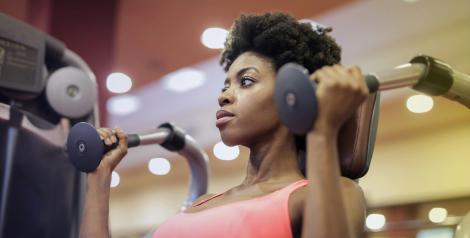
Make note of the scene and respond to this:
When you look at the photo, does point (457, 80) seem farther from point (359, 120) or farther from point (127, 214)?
point (127, 214)

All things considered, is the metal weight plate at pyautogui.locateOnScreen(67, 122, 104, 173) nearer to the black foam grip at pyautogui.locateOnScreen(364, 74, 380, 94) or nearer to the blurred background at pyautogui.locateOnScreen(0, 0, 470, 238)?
the black foam grip at pyautogui.locateOnScreen(364, 74, 380, 94)

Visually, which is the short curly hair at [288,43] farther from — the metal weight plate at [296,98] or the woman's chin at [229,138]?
the metal weight plate at [296,98]

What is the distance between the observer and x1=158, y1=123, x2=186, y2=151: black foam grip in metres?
1.32

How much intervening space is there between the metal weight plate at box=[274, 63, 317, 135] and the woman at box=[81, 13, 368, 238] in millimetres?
182

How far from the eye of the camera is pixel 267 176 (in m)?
1.01

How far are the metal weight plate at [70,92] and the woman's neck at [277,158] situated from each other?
61 centimetres

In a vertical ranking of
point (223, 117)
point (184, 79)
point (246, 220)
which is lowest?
point (246, 220)

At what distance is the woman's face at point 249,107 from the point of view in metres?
0.97

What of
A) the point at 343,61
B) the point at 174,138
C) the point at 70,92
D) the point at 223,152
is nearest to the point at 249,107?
the point at 174,138

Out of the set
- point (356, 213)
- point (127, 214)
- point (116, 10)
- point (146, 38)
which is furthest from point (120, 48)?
point (127, 214)

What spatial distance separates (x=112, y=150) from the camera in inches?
41.4

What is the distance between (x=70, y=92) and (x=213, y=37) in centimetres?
198

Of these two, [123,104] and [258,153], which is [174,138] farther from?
[123,104]

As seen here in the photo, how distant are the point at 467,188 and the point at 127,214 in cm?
472
